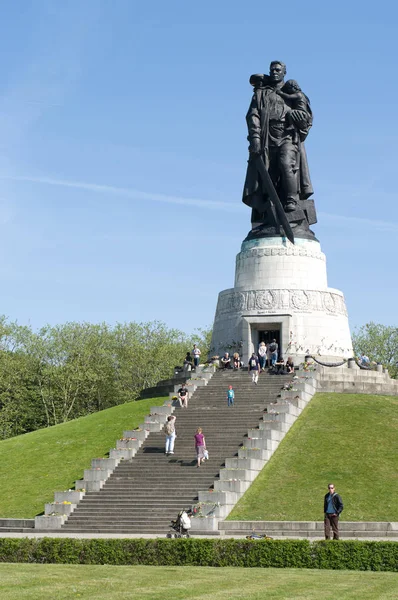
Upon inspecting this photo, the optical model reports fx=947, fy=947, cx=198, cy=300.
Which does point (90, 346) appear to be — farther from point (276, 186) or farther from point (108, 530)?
point (108, 530)

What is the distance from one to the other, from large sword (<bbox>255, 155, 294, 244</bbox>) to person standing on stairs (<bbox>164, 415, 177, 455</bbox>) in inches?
741

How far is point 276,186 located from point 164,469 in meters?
23.1

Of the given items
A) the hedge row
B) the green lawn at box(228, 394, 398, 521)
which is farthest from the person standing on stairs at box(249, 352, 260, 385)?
the hedge row

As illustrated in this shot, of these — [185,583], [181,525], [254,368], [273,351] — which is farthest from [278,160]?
[185,583]

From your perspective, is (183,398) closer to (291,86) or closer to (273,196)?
(273,196)

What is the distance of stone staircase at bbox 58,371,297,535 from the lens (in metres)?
31.2

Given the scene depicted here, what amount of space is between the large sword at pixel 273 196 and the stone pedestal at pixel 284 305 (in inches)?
23.6

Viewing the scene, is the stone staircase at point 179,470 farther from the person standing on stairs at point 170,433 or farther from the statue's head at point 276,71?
the statue's head at point 276,71

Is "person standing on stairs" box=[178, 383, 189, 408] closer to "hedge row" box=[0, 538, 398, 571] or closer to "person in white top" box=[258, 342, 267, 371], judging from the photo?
"person in white top" box=[258, 342, 267, 371]

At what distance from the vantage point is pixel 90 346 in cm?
8181

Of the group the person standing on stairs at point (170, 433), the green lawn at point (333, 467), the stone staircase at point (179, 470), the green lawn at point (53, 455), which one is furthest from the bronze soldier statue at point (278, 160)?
the person standing on stairs at point (170, 433)

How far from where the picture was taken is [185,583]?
61.4 feet

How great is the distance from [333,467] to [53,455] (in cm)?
1224

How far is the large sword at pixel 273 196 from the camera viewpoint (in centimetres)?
5166
